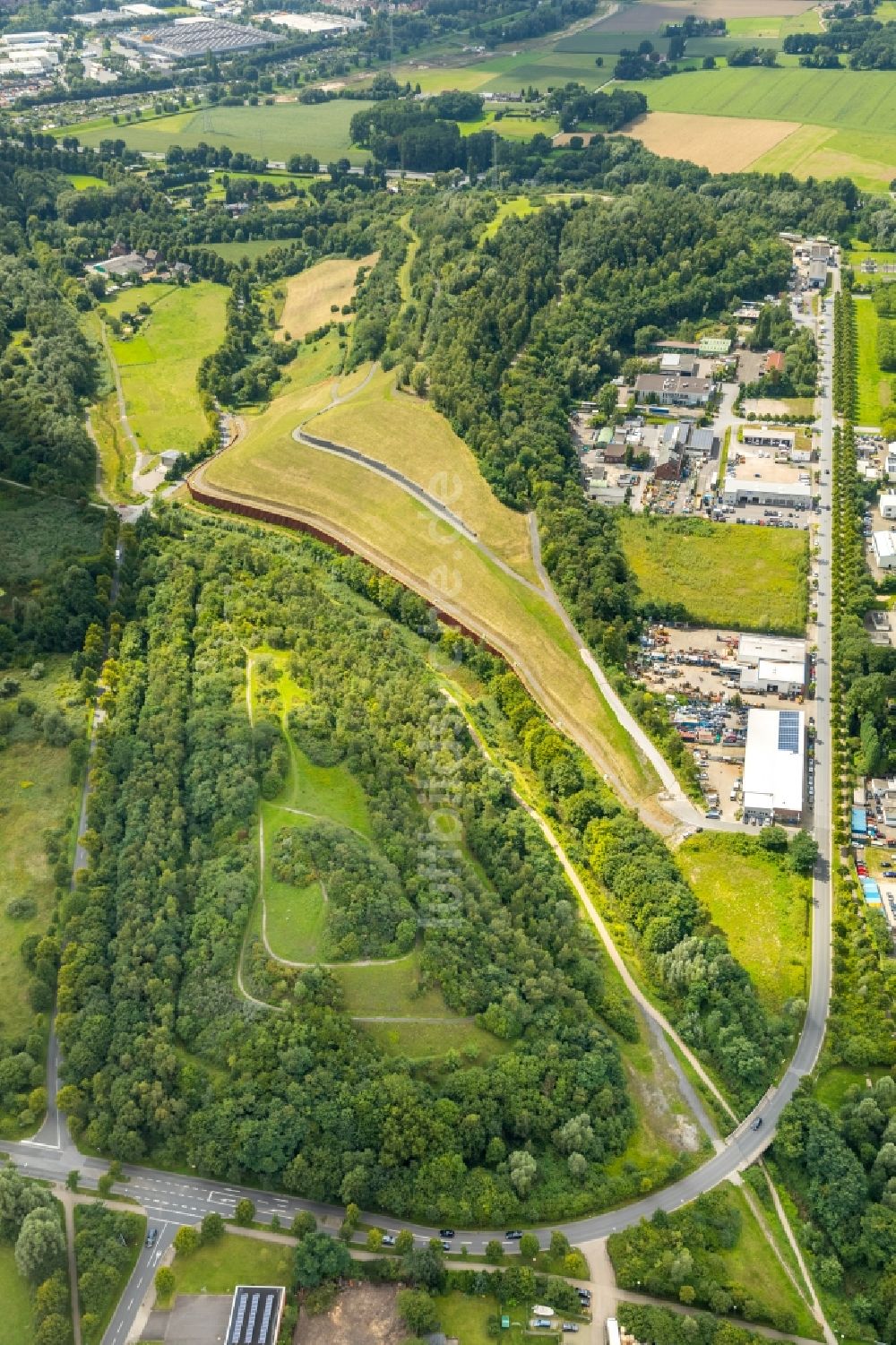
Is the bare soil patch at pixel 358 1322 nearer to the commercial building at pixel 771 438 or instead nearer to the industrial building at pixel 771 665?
the industrial building at pixel 771 665

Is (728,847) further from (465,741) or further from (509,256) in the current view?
(509,256)

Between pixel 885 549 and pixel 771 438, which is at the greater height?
pixel 771 438

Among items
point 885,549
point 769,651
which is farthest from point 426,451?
point 885,549

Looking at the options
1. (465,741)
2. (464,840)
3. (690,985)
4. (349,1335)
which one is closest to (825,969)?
Result: (690,985)

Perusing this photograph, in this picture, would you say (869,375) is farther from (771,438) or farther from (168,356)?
(168,356)

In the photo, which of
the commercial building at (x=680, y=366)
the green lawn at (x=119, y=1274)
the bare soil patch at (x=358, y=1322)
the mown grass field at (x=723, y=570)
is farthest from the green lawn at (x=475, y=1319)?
the commercial building at (x=680, y=366)
